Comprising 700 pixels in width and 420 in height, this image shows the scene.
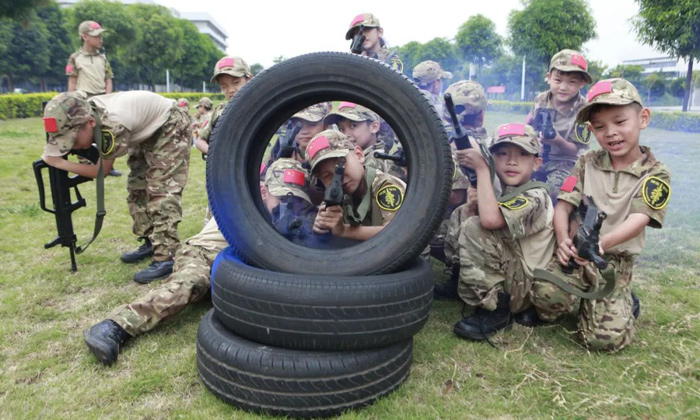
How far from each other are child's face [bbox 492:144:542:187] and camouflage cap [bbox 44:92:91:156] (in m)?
2.99

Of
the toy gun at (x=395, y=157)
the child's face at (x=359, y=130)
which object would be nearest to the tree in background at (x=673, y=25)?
the child's face at (x=359, y=130)

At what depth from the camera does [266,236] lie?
8.20ft

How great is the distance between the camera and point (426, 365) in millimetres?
2604

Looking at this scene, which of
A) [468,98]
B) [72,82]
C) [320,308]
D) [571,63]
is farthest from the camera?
[72,82]

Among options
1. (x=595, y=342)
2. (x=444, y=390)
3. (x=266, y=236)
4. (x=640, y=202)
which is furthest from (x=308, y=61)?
(x=595, y=342)

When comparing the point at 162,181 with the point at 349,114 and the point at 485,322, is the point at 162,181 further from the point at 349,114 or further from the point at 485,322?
the point at 485,322

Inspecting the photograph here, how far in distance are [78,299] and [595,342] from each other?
3.56 metres

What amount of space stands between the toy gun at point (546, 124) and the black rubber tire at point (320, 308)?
2795mm

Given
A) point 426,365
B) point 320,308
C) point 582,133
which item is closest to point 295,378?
point 320,308

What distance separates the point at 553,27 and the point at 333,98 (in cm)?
2843

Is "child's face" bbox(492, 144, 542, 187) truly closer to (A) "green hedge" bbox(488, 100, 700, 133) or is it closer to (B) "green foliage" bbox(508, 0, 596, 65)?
(A) "green hedge" bbox(488, 100, 700, 133)

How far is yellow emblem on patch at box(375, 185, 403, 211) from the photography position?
287cm

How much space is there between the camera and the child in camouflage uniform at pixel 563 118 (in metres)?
4.46

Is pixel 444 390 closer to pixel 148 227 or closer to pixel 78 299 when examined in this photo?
pixel 78 299
